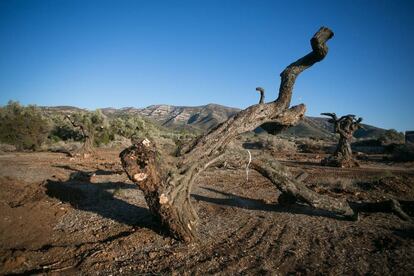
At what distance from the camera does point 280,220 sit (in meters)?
6.72

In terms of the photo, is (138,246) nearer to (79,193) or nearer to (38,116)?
(79,193)

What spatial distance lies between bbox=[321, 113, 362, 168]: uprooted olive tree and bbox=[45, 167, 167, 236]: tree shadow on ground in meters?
12.4

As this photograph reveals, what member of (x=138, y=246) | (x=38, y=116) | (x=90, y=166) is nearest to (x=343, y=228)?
(x=138, y=246)

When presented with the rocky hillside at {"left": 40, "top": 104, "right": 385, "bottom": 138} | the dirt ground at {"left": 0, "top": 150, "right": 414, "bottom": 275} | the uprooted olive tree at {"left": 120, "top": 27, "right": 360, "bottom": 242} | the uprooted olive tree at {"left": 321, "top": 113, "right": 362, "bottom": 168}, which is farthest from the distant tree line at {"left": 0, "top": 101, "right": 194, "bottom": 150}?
the rocky hillside at {"left": 40, "top": 104, "right": 385, "bottom": 138}

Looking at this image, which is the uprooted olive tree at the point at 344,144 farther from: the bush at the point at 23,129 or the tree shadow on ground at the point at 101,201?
the bush at the point at 23,129

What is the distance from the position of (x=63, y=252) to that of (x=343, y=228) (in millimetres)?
5107

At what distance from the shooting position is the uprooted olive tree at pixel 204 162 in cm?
532

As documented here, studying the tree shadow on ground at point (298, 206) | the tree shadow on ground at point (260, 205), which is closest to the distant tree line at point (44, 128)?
the tree shadow on ground at point (260, 205)

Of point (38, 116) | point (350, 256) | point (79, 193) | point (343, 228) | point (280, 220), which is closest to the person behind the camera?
point (350, 256)

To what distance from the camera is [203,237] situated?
575cm

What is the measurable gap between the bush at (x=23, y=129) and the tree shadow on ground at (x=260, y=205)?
23092 mm

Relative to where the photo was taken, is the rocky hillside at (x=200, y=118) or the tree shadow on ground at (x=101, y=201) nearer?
the tree shadow on ground at (x=101, y=201)

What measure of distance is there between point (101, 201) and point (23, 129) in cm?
2236

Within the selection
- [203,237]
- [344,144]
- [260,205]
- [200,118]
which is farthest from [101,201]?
[200,118]
